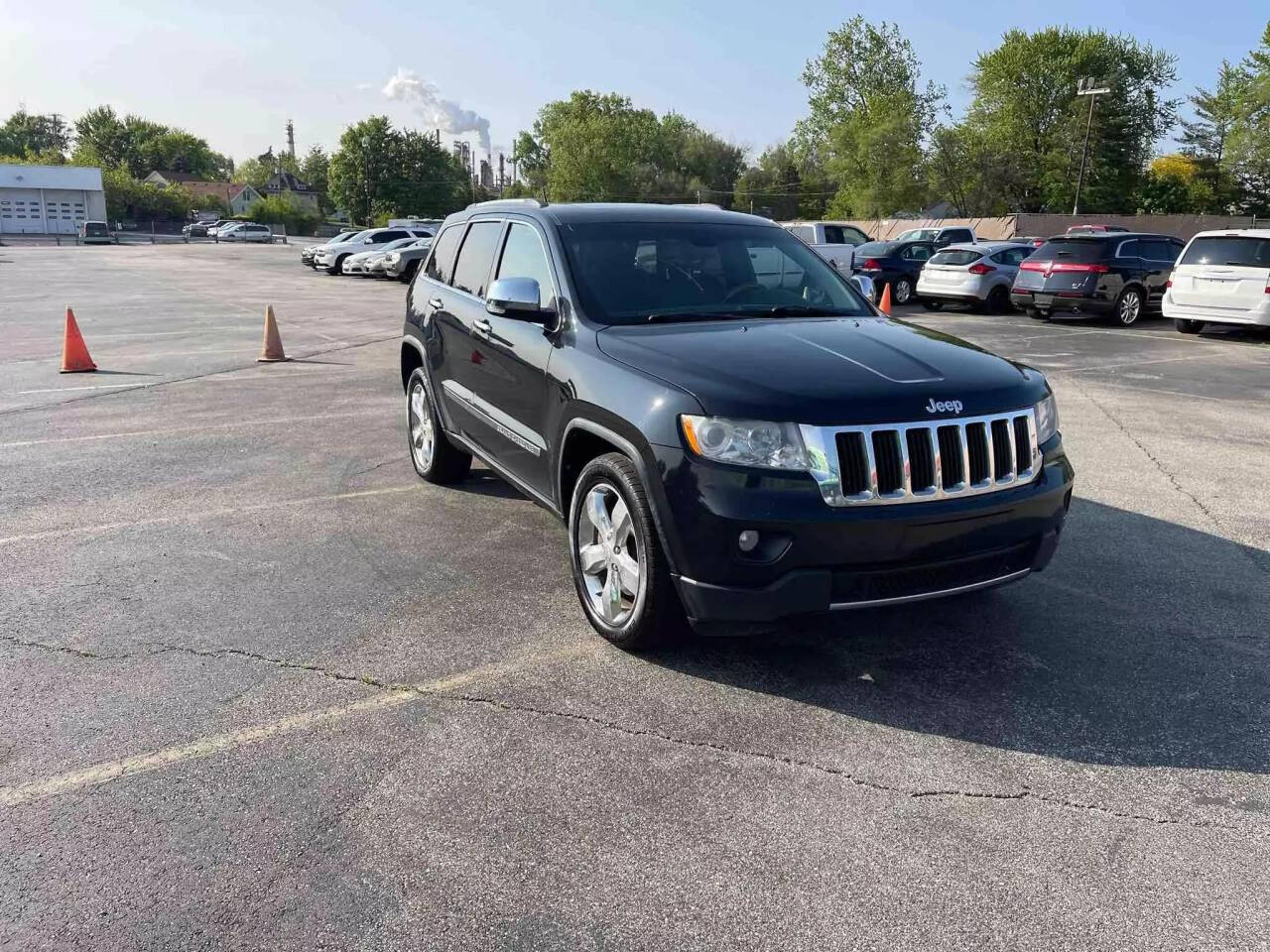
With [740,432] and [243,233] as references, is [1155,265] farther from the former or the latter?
[243,233]

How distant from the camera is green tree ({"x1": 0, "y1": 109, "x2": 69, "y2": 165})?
141m

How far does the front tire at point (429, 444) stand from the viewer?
6.79m

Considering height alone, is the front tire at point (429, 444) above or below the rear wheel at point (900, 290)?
below

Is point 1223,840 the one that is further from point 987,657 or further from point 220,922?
point 220,922

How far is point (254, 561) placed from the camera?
17.9ft

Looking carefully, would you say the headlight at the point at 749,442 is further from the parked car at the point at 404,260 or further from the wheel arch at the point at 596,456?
the parked car at the point at 404,260

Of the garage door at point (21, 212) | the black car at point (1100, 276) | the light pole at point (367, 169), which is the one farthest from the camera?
the light pole at point (367, 169)

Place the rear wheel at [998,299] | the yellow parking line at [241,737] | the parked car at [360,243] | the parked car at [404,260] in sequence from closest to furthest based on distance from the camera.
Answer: the yellow parking line at [241,737], the rear wheel at [998,299], the parked car at [404,260], the parked car at [360,243]

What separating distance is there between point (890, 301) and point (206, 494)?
19624 millimetres

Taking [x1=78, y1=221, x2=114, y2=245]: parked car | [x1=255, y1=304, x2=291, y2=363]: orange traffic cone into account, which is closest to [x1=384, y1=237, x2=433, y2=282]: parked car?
[x1=255, y1=304, x2=291, y2=363]: orange traffic cone

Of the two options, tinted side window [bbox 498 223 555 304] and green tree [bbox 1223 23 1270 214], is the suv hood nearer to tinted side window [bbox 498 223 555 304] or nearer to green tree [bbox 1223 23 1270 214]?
tinted side window [bbox 498 223 555 304]

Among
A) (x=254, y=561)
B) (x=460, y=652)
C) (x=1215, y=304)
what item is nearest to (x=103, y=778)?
(x=460, y=652)

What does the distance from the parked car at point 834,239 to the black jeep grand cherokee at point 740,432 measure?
19.5 m

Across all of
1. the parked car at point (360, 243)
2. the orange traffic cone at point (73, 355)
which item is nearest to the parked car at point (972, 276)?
the orange traffic cone at point (73, 355)
